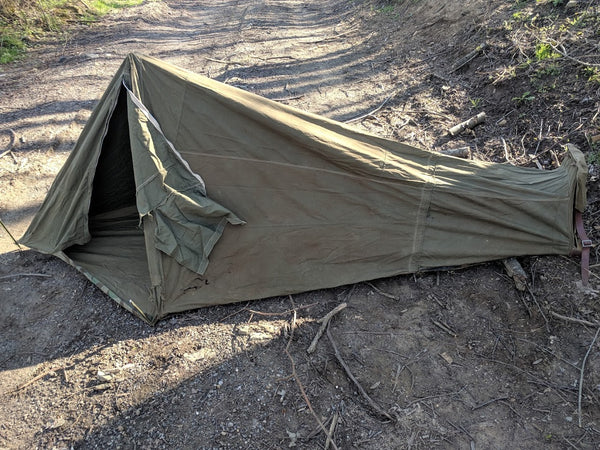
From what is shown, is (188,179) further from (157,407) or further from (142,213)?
(157,407)

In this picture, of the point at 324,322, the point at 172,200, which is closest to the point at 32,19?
the point at 172,200

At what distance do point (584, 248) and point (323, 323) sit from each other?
2371 millimetres

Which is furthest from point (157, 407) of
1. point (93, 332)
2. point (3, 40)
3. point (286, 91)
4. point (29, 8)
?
point (29, 8)

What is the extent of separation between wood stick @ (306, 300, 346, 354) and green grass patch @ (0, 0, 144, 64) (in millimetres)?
9407

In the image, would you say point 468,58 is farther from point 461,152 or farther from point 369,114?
point 461,152

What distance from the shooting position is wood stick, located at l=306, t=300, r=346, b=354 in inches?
117

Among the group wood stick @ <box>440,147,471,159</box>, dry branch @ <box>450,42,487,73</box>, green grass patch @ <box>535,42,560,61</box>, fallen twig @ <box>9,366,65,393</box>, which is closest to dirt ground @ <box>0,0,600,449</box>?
fallen twig @ <box>9,366,65,393</box>

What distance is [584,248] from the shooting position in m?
3.28

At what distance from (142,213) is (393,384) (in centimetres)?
234

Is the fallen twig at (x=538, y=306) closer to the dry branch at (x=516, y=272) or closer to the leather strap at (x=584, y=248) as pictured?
the dry branch at (x=516, y=272)

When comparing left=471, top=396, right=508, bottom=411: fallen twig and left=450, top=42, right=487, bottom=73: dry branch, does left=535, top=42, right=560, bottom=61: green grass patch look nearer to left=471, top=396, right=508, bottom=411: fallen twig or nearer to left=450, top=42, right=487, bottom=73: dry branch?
left=450, top=42, right=487, bottom=73: dry branch

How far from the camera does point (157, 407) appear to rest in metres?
2.63

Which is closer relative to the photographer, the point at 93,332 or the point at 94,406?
the point at 94,406

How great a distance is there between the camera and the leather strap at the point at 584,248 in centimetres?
319
